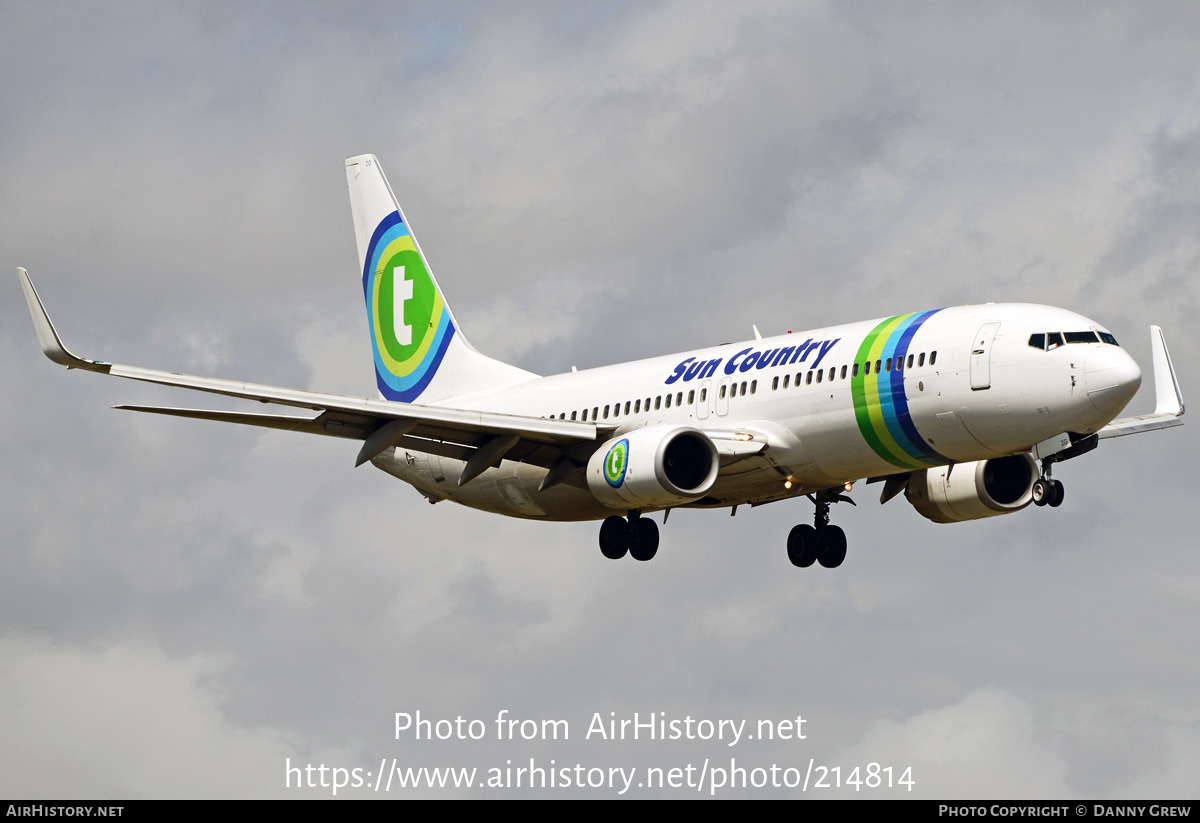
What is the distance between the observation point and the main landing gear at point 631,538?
4769cm

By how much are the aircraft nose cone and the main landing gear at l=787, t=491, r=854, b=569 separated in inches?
429

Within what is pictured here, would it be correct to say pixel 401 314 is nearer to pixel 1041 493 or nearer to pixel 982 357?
pixel 982 357

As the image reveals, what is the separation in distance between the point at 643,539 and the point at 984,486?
8.92m

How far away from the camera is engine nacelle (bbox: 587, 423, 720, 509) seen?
1693 inches

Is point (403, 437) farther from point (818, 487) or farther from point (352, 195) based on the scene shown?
point (352, 195)

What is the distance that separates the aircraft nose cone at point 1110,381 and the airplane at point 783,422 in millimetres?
39

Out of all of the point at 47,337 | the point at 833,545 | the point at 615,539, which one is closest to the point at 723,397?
the point at 615,539

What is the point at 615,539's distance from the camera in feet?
157

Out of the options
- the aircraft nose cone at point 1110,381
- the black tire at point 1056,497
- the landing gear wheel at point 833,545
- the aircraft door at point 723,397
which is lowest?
the black tire at point 1056,497

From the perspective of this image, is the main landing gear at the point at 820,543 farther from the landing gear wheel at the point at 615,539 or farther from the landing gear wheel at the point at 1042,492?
the landing gear wheel at the point at 1042,492

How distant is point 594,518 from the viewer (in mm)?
49906

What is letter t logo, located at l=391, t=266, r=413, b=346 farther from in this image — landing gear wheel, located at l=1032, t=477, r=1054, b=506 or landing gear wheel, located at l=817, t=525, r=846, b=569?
landing gear wheel, located at l=1032, t=477, r=1054, b=506

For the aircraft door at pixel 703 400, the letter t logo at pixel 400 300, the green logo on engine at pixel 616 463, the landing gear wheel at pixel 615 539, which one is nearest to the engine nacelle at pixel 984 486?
the aircraft door at pixel 703 400

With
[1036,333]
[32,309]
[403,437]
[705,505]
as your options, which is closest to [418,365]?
[403,437]
